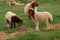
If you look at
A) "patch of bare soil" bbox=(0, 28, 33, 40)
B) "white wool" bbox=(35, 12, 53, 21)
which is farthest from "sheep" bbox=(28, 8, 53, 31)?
"patch of bare soil" bbox=(0, 28, 33, 40)

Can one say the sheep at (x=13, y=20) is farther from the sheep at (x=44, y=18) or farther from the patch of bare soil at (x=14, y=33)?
the sheep at (x=44, y=18)

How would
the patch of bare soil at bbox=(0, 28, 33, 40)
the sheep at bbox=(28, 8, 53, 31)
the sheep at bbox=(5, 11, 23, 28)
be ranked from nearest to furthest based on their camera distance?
the patch of bare soil at bbox=(0, 28, 33, 40) → the sheep at bbox=(28, 8, 53, 31) → the sheep at bbox=(5, 11, 23, 28)

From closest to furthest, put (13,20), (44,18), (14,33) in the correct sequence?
(14,33) < (44,18) < (13,20)

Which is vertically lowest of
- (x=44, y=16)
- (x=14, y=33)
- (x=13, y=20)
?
(x=14, y=33)

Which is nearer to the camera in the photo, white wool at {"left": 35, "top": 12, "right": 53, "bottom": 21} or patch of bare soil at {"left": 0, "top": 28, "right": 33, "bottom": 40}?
patch of bare soil at {"left": 0, "top": 28, "right": 33, "bottom": 40}

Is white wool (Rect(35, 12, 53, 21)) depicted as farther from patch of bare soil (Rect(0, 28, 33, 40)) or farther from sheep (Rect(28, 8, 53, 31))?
patch of bare soil (Rect(0, 28, 33, 40))

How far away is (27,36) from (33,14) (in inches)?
90.0

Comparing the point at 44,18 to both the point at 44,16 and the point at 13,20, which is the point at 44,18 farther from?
the point at 13,20

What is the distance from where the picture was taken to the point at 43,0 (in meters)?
21.9

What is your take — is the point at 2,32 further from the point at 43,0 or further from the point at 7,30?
the point at 43,0

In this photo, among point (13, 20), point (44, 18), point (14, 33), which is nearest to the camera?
point (14, 33)

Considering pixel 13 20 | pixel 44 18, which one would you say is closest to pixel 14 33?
pixel 13 20

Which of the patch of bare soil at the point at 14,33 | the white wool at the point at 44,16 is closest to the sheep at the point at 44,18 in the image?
the white wool at the point at 44,16

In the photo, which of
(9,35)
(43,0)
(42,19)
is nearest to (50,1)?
(43,0)
